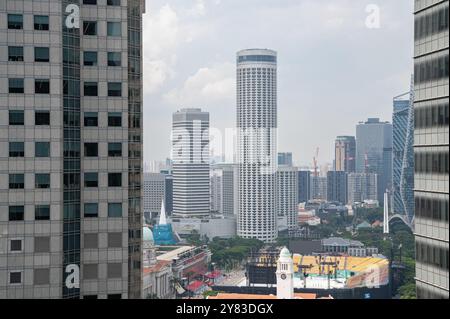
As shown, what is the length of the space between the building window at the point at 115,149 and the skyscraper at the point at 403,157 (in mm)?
48988

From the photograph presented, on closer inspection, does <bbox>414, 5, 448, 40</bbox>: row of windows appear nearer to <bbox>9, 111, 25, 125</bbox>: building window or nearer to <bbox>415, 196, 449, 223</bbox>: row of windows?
<bbox>415, 196, 449, 223</bbox>: row of windows

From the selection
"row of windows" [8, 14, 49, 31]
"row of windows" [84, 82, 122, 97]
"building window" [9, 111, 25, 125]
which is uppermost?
"row of windows" [8, 14, 49, 31]

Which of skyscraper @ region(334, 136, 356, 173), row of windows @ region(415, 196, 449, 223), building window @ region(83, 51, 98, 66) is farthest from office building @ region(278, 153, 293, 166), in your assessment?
row of windows @ region(415, 196, 449, 223)

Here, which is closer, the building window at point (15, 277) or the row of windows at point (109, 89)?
the building window at point (15, 277)

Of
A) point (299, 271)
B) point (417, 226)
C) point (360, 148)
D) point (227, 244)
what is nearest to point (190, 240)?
point (227, 244)

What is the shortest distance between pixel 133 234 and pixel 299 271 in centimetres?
3158

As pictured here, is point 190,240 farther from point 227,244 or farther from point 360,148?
point 360,148

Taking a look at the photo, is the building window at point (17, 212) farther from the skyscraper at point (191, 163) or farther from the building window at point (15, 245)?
the skyscraper at point (191, 163)

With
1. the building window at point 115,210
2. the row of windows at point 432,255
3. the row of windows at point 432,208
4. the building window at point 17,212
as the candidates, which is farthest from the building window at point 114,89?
the row of windows at point 432,255

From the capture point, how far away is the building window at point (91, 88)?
10.3 metres

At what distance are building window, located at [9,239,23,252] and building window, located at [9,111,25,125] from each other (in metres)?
1.68

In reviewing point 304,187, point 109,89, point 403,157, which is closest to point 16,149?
Answer: point 109,89

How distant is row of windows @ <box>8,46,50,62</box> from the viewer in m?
9.79

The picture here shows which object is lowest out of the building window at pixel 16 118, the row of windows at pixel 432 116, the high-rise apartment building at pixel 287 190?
the high-rise apartment building at pixel 287 190
